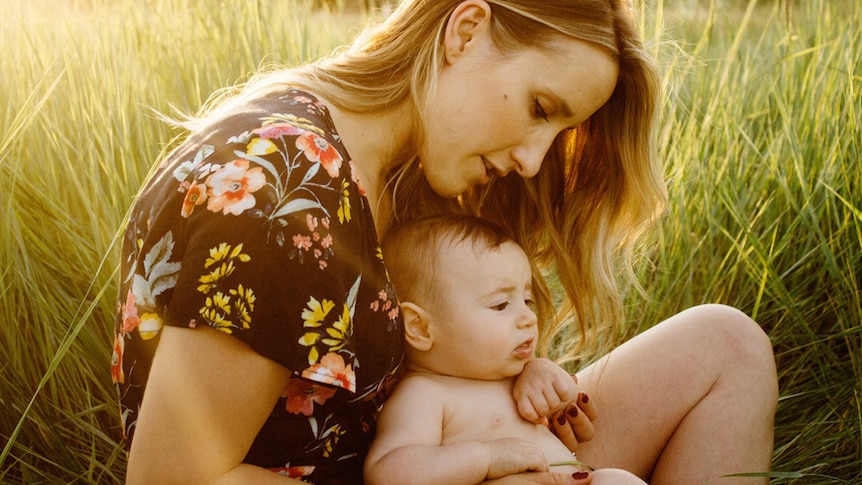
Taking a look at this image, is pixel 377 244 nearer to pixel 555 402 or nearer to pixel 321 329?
pixel 321 329

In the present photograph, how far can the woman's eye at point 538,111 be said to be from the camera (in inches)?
70.2

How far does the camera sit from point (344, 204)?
1.44 m

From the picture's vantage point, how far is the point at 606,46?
183cm

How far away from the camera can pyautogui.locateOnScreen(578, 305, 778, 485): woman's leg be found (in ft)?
6.17

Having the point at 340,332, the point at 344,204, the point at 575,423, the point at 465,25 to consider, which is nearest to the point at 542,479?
the point at 575,423

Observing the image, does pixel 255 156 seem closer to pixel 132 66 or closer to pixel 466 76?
pixel 466 76

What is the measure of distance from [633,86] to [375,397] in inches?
35.8

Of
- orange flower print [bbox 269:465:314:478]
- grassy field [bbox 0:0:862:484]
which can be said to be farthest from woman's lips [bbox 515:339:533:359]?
grassy field [bbox 0:0:862:484]

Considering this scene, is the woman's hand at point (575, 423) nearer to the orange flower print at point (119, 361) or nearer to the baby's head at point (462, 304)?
the baby's head at point (462, 304)

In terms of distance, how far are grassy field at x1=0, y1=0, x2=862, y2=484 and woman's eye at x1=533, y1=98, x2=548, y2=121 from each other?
0.52 meters

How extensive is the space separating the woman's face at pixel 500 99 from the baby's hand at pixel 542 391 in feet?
1.37

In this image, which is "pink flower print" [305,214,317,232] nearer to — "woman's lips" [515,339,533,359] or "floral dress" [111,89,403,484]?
"floral dress" [111,89,403,484]

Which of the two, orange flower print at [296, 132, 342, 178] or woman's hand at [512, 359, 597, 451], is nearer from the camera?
orange flower print at [296, 132, 342, 178]

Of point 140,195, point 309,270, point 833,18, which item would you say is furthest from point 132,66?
point 833,18
